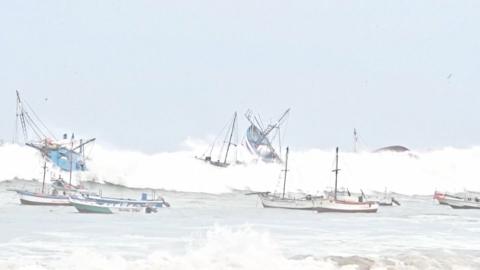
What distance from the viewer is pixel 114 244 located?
2819 cm

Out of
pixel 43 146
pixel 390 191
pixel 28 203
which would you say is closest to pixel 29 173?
pixel 43 146

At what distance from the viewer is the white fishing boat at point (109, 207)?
53719 mm

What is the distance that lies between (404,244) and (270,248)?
10521 millimetres

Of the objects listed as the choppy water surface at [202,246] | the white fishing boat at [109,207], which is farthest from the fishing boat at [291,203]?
the choppy water surface at [202,246]

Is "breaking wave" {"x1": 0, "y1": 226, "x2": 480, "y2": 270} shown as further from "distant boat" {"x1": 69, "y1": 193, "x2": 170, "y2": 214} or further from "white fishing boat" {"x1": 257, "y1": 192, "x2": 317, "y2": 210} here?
"white fishing boat" {"x1": 257, "y1": 192, "x2": 317, "y2": 210}

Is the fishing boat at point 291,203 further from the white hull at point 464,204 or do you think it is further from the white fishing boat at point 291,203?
the white hull at point 464,204

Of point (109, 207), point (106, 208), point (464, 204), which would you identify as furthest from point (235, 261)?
point (464, 204)

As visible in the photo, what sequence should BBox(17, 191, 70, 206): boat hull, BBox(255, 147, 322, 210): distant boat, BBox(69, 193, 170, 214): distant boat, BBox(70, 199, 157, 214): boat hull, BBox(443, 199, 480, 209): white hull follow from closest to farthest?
BBox(70, 199, 157, 214): boat hull → BBox(69, 193, 170, 214): distant boat → BBox(17, 191, 70, 206): boat hull → BBox(255, 147, 322, 210): distant boat → BBox(443, 199, 480, 209): white hull

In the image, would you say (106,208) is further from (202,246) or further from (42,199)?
(202,246)

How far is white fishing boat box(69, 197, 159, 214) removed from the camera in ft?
176

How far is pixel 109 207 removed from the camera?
178ft

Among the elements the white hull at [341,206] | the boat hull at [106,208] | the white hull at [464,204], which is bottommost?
the boat hull at [106,208]

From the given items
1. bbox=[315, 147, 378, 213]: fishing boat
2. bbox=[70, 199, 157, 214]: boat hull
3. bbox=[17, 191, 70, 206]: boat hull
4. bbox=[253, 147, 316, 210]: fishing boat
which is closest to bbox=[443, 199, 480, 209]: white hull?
bbox=[315, 147, 378, 213]: fishing boat

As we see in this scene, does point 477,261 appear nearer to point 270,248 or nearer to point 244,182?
point 270,248
